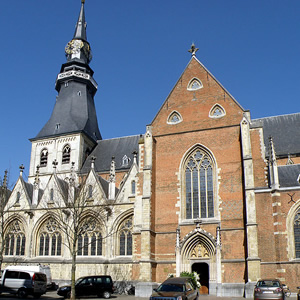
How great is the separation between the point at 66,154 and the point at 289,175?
23.9 meters

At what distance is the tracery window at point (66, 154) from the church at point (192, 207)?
19.4 feet

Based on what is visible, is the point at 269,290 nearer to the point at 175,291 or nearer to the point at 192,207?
the point at 175,291

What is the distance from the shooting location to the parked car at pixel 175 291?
50.4ft

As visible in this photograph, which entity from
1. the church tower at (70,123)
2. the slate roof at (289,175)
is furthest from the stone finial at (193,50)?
the church tower at (70,123)

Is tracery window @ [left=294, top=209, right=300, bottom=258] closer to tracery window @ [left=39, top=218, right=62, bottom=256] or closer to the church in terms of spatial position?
the church

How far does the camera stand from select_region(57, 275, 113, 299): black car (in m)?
22.4

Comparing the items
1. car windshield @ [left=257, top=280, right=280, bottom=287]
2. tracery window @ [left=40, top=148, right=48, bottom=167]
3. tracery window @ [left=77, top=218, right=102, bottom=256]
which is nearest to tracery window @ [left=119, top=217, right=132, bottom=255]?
tracery window @ [left=77, top=218, right=102, bottom=256]

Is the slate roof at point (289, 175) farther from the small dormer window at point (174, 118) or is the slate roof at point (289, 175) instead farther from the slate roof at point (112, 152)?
the slate roof at point (112, 152)

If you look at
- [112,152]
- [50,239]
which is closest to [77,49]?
[112,152]

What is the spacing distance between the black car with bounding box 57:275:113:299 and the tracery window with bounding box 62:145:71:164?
60.4ft

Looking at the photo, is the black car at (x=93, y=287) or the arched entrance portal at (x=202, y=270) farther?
the arched entrance portal at (x=202, y=270)

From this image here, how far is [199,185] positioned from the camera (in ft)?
86.1

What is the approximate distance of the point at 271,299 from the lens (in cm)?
1750

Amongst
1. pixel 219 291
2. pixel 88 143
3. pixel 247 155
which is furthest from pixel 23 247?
pixel 247 155
